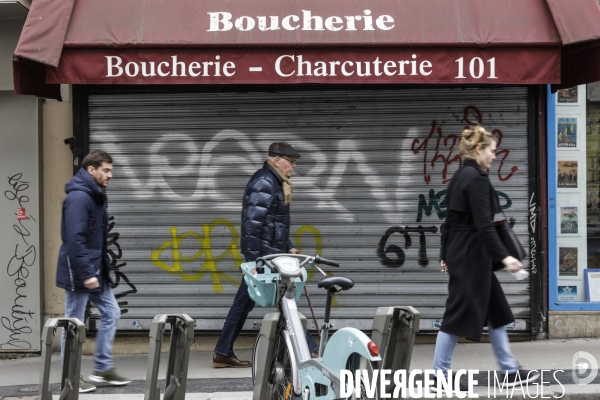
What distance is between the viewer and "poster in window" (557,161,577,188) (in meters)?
8.56

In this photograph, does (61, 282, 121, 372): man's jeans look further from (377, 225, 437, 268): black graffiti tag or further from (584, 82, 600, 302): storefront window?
(584, 82, 600, 302): storefront window

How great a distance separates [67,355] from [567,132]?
556 centimetres

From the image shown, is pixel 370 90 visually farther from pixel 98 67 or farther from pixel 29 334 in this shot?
pixel 29 334

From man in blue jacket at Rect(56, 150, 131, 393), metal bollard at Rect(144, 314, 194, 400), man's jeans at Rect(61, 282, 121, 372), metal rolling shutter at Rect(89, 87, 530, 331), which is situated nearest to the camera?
metal bollard at Rect(144, 314, 194, 400)

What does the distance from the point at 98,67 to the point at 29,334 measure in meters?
2.96

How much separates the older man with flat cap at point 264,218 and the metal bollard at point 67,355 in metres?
2.02

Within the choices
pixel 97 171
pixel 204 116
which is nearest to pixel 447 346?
pixel 97 171

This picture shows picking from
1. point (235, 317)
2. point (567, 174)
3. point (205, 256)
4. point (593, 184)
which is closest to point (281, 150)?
point (235, 317)

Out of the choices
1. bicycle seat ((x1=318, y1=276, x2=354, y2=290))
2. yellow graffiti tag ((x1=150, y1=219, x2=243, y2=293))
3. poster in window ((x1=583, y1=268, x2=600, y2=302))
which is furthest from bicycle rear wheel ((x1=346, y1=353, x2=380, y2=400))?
poster in window ((x1=583, y1=268, x2=600, y2=302))

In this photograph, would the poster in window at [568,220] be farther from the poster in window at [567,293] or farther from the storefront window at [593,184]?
the poster in window at [567,293]

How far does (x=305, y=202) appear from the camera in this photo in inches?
326

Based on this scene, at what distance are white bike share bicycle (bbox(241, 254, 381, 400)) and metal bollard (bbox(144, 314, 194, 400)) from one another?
1.54 feet

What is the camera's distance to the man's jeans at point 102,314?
660cm

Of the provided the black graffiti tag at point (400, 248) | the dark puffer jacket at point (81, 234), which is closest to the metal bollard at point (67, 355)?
the dark puffer jacket at point (81, 234)
